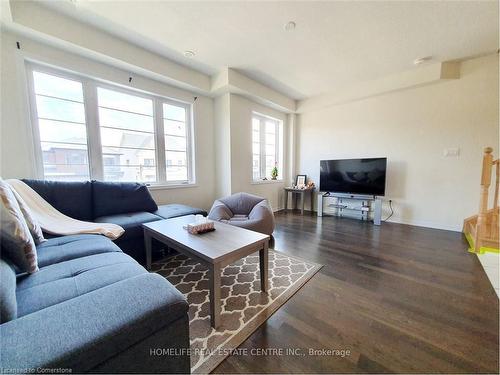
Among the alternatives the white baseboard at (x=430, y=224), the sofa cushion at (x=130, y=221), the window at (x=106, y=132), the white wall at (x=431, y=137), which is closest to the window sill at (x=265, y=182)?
the window at (x=106, y=132)

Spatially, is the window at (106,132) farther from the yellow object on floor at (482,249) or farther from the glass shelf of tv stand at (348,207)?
the yellow object on floor at (482,249)

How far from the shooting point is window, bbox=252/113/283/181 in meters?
4.49

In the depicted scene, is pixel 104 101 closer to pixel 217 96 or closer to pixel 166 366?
pixel 217 96

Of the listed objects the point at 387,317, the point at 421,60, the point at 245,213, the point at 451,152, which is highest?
the point at 421,60

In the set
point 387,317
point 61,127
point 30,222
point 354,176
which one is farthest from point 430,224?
point 61,127

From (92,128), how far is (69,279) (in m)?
2.27

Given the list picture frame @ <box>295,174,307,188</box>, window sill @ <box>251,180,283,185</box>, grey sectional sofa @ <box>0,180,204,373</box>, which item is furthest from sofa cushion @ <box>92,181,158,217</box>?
picture frame @ <box>295,174,307,188</box>

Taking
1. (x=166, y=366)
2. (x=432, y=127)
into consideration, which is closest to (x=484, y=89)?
(x=432, y=127)

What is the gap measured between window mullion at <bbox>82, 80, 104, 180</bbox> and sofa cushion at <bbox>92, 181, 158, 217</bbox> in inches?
14.5

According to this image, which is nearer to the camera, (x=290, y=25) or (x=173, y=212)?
(x=290, y=25)

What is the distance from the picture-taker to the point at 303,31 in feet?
7.57

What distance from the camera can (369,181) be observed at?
3730mm

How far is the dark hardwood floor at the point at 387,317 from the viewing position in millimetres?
1085

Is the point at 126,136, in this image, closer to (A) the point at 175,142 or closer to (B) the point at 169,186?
(A) the point at 175,142
